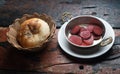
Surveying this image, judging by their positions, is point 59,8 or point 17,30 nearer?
point 17,30

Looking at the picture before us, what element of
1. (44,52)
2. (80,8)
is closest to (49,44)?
(44,52)

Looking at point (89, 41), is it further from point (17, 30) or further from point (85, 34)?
point (17, 30)

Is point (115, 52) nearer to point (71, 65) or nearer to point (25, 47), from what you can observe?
point (71, 65)

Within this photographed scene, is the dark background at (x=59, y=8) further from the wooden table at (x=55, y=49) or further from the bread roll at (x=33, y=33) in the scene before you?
the bread roll at (x=33, y=33)

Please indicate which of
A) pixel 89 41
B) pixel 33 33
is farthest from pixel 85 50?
pixel 33 33

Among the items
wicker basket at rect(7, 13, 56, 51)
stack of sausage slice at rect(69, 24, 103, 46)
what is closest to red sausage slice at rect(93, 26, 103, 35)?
stack of sausage slice at rect(69, 24, 103, 46)

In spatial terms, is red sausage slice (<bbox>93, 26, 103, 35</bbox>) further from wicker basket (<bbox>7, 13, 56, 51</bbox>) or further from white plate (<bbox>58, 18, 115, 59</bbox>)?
wicker basket (<bbox>7, 13, 56, 51</bbox>)

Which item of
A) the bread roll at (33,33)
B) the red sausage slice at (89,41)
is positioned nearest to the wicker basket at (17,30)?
the bread roll at (33,33)
